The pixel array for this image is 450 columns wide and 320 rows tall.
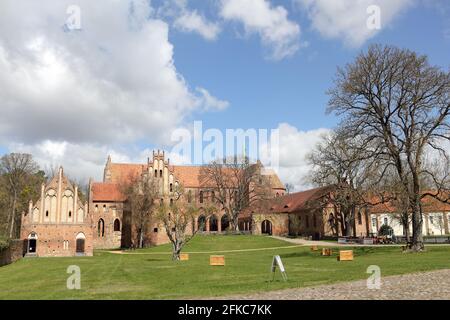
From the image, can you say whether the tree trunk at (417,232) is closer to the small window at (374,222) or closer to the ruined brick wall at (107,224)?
the small window at (374,222)

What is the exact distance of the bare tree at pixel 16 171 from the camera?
191ft

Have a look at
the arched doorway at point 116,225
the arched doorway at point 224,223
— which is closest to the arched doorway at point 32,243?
the arched doorway at point 116,225

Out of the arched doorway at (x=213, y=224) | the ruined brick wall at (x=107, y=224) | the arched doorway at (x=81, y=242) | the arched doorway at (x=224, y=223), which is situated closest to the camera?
the arched doorway at (x=81, y=242)

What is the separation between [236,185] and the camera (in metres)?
72.4

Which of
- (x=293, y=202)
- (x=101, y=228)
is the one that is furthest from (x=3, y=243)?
(x=293, y=202)

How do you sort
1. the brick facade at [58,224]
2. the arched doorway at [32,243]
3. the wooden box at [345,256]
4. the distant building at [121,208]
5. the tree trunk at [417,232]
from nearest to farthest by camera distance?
1. the wooden box at [345,256]
2. the tree trunk at [417,232]
3. the arched doorway at [32,243]
4. the brick facade at [58,224]
5. the distant building at [121,208]

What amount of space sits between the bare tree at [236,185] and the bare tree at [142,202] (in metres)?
16.4

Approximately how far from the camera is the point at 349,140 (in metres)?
32.1

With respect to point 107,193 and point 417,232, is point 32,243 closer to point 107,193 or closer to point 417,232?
point 107,193
